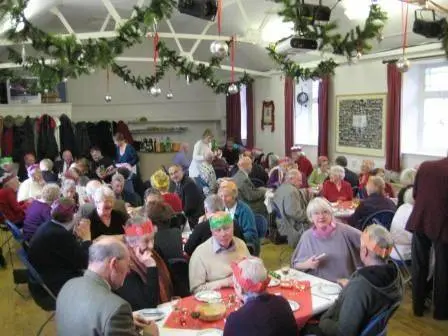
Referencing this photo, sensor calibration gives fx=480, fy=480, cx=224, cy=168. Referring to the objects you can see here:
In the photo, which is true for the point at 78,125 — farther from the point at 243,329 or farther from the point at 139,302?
the point at 243,329

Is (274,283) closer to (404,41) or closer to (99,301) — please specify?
(99,301)

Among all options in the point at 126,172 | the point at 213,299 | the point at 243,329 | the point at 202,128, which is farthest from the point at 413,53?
the point at 202,128

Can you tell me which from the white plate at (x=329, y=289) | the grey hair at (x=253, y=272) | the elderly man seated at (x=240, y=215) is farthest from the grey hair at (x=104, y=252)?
the elderly man seated at (x=240, y=215)

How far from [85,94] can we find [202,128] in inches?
141

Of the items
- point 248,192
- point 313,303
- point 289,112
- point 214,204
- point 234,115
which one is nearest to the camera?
point 313,303

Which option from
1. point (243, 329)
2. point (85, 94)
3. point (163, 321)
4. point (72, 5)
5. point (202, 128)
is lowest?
point (163, 321)

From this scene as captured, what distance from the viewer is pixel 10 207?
6645 millimetres

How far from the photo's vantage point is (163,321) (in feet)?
9.75

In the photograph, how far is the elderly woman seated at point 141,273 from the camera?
321 cm

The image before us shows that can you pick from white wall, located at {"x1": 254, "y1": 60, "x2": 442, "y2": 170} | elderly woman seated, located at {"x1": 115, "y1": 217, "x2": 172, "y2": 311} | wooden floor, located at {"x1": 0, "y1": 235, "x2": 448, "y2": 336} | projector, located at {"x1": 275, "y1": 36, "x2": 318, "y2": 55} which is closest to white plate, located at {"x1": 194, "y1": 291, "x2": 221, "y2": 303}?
elderly woman seated, located at {"x1": 115, "y1": 217, "x2": 172, "y2": 311}

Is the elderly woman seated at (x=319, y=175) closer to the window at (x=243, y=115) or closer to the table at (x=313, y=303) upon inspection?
the table at (x=313, y=303)

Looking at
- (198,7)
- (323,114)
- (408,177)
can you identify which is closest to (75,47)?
(198,7)

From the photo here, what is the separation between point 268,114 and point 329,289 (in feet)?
31.1

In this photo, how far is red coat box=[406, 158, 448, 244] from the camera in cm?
446
